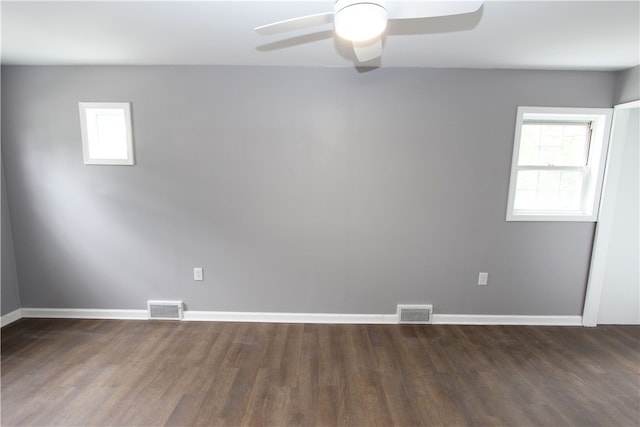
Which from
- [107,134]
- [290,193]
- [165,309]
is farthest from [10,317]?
[290,193]

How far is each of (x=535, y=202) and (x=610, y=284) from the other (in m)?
1.14

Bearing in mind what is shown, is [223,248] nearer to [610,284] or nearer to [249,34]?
[249,34]

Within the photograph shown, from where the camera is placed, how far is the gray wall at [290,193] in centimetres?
266

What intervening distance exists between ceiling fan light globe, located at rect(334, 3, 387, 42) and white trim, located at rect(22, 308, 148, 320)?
3158mm

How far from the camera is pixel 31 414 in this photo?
6.02 ft

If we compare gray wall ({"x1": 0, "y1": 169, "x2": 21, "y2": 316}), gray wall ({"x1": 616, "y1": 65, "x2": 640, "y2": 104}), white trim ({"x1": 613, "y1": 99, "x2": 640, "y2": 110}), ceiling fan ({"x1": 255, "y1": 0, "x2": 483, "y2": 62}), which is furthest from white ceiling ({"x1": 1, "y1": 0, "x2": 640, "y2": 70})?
gray wall ({"x1": 0, "y1": 169, "x2": 21, "y2": 316})

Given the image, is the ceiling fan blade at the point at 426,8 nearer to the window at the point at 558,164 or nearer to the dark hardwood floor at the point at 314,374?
the window at the point at 558,164

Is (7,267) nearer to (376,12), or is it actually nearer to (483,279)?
(376,12)

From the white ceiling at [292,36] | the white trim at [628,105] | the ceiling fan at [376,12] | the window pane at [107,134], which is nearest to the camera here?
the ceiling fan at [376,12]

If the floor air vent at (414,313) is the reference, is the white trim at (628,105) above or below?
above

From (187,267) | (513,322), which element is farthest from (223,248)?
(513,322)

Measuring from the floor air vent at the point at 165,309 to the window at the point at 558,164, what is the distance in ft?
11.3

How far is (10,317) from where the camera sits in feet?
9.44

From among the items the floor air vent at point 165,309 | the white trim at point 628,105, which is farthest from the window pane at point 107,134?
the white trim at point 628,105
